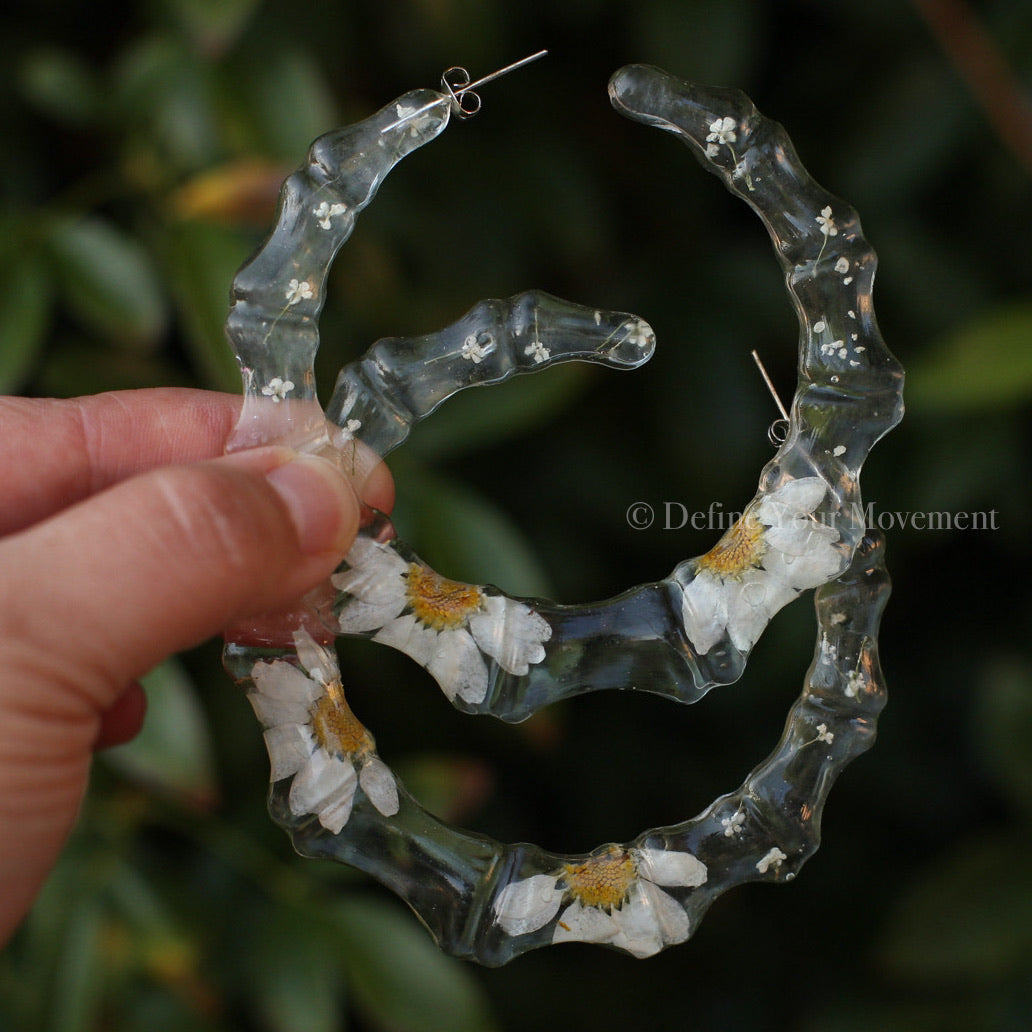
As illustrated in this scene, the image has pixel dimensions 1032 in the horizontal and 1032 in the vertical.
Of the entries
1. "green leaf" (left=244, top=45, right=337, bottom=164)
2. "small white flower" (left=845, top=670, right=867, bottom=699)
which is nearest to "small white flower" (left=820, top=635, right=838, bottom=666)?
"small white flower" (left=845, top=670, right=867, bottom=699)

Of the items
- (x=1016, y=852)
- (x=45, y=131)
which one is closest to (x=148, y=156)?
(x=45, y=131)

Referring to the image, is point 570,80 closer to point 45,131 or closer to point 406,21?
point 406,21

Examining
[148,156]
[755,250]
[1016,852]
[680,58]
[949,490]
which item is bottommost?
[1016,852]

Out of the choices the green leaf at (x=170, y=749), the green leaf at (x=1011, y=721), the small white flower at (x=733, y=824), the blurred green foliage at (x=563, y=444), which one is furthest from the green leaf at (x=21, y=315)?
the green leaf at (x=1011, y=721)

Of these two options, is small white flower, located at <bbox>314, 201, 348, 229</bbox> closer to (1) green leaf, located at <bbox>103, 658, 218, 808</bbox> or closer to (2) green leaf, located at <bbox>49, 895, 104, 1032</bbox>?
(1) green leaf, located at <bbox>103, 658, 218, 808</bbox>

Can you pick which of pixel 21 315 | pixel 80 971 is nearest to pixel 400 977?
pixel 80 971

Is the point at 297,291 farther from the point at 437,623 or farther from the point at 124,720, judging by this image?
the point at 124,720

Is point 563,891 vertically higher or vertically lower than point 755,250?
lower
